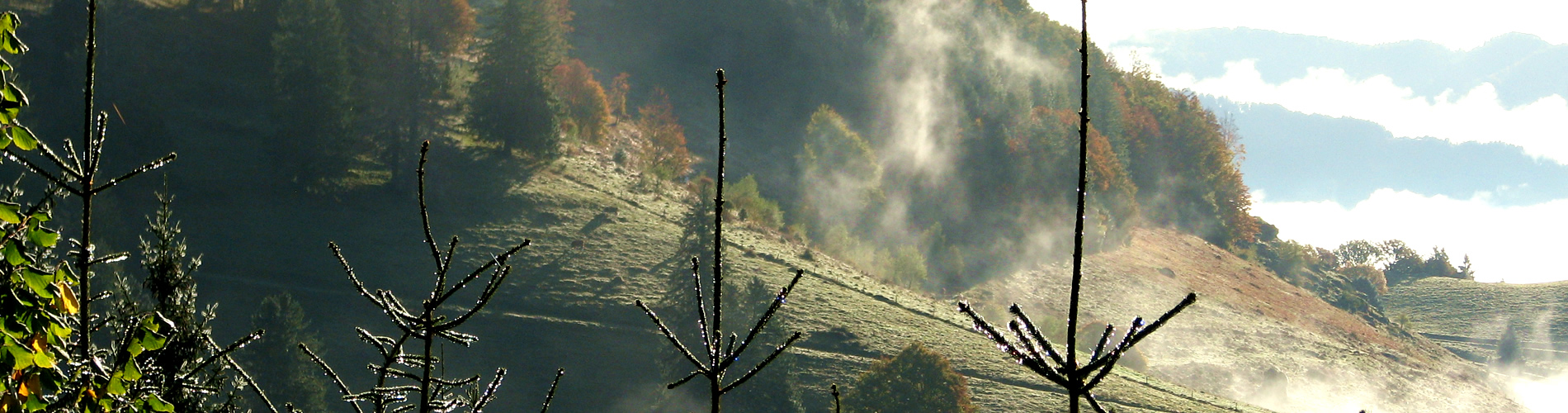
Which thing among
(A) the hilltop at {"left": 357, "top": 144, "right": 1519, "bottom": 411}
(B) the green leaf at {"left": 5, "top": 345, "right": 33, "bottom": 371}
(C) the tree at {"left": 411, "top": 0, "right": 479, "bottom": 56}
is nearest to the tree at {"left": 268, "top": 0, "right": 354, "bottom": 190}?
(A) the hilltop at {"left": 357, "top": 144, "right": 1519, "bottom": 411}

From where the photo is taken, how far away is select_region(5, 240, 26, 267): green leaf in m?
4.72

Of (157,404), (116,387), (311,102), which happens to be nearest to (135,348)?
(116,387)

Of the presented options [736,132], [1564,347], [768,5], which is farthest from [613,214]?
[1564,347]

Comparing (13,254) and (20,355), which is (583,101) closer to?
(13,254)

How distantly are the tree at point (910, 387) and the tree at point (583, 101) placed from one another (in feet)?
171

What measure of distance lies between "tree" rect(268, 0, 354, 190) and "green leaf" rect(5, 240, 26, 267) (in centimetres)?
7413

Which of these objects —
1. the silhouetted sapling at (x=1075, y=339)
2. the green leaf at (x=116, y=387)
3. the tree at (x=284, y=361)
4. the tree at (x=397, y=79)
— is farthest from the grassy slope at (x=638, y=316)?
the silhouetted sapling at (x=1075, y=339)

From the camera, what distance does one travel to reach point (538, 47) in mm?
87125

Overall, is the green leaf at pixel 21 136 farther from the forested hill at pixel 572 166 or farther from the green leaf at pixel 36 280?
the forested hill at pixel 572 166

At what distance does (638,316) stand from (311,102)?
92.7ft

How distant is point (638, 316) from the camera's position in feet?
226

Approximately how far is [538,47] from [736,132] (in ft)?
160

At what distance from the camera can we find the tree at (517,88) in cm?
8412

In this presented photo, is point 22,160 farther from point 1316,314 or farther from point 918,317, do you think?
point 1316,314
